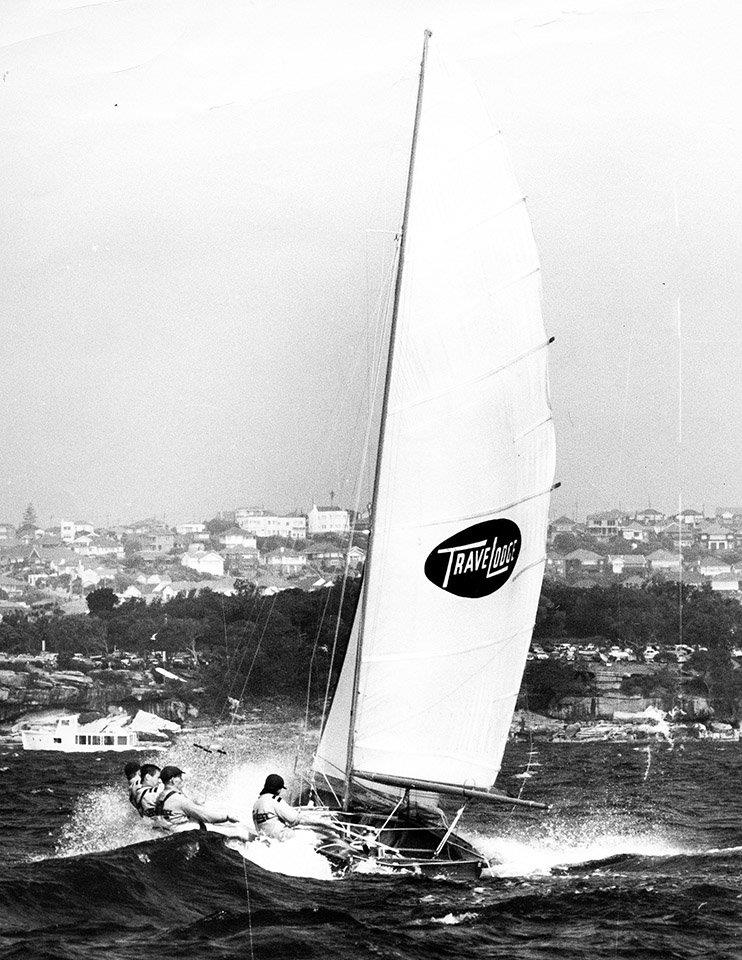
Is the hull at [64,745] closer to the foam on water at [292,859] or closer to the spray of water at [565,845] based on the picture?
the spray of water at [565,845]

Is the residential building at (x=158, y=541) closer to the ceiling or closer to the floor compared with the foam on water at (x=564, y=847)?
closer to the ceiling

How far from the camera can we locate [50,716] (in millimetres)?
40781

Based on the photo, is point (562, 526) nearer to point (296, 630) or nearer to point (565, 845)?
point (296, 630)

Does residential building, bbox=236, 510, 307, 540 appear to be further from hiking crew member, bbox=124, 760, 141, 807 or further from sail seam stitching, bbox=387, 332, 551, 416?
sail seam stitching, bbox=387, 332, 551, 416

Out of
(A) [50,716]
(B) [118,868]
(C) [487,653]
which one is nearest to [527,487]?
(C) [487,653]

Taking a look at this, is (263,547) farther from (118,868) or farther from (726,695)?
(118,868)

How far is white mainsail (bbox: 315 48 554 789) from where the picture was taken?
15.9 metres

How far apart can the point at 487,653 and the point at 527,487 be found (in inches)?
67.8

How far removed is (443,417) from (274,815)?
4.19 metres

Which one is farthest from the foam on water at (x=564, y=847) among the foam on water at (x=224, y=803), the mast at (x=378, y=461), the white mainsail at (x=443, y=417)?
the foam on water at (x=224, y=803)

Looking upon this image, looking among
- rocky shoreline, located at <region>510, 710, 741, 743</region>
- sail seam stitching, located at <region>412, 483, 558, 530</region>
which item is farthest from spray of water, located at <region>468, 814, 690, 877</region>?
rocky shoreline, located at <region>510, 710, 741, 743</region>

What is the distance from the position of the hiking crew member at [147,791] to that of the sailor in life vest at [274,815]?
1.20 metres

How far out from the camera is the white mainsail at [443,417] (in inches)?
626

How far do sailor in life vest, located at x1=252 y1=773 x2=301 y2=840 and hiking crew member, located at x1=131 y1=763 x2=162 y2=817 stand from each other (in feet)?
3.93
